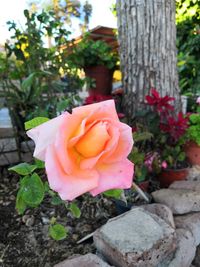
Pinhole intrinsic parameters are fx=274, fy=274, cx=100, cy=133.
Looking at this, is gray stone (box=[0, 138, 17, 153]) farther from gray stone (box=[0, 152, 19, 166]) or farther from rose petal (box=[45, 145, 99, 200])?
rose petal (box=[45, 145, 99, 200])

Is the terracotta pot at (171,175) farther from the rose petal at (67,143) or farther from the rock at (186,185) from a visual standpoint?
the rose petal at (67,143)

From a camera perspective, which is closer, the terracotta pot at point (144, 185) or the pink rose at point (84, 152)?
the pink rose at point (84, 152)

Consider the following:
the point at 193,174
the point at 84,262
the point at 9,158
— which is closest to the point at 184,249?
the point at 84,262

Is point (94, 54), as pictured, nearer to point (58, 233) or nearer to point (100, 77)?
point (100, 77)

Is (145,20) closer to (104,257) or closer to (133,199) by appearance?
(133,199)

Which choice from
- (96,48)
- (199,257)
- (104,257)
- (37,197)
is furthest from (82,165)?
(96,48)

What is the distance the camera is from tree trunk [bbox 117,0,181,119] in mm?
1749

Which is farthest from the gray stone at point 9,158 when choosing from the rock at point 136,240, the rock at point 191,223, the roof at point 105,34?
the roof at point 105,34

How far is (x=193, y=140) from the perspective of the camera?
1836mm

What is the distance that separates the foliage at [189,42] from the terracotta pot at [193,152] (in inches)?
64.9

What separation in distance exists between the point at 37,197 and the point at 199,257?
40.2 inches

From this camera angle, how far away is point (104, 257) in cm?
107

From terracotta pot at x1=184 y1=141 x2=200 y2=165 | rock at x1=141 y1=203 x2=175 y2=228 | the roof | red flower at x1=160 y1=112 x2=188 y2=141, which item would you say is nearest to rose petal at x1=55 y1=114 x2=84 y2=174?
rock at x1=141 y1=203 x2=175 y2=228

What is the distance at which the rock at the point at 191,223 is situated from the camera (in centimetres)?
126
